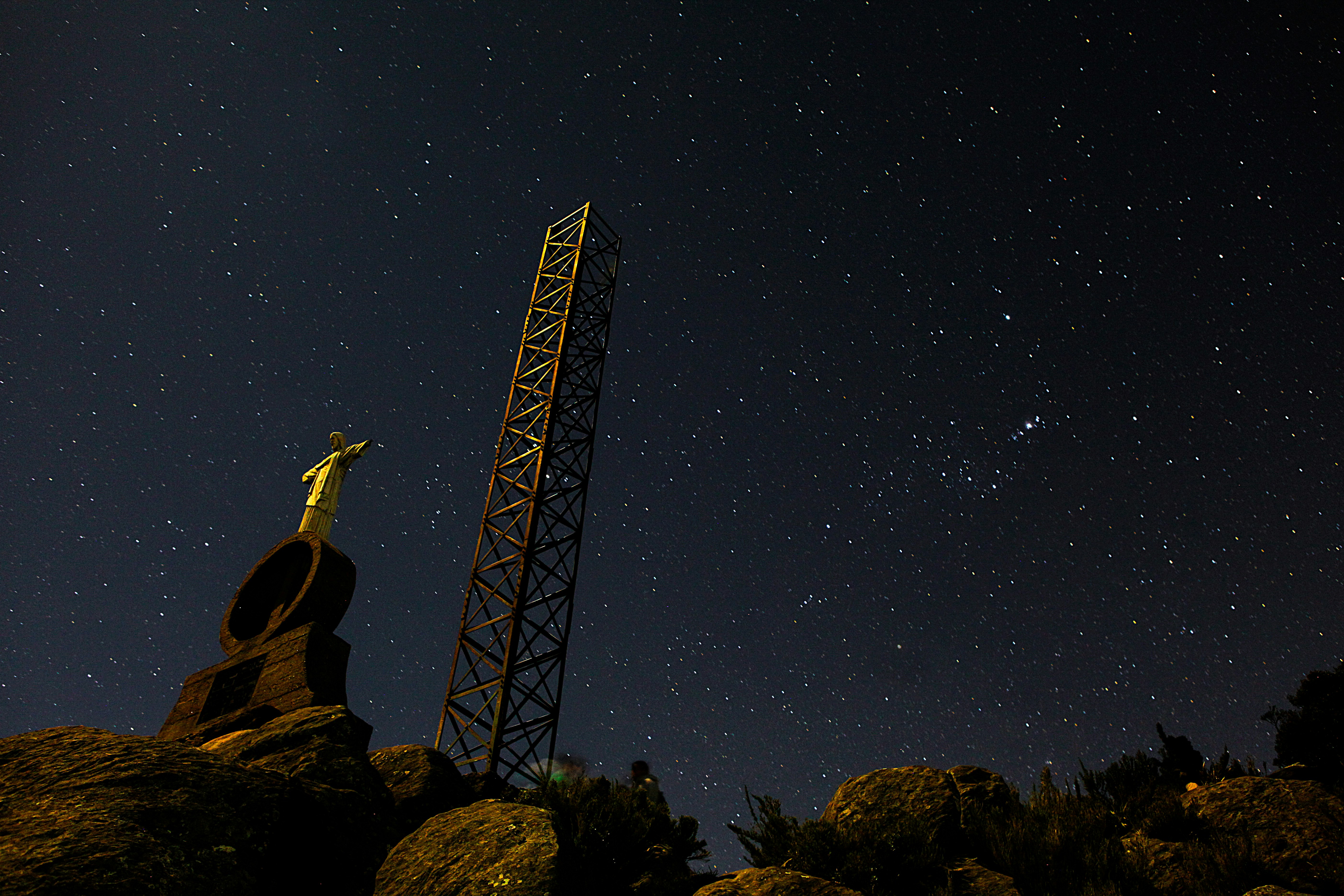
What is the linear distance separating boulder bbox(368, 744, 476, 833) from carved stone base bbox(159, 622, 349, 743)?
1.69m

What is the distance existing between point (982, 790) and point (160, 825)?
7.38 m

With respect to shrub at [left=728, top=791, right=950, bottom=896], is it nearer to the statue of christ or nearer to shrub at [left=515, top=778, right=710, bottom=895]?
shrub at [left=515, top=778, right=710, bottom=895]

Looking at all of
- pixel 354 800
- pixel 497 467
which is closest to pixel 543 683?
pixel 497 467

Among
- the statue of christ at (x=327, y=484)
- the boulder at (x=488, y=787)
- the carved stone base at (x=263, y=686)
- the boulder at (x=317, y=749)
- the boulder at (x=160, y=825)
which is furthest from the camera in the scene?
the statue of christ at (x=327, y=484)

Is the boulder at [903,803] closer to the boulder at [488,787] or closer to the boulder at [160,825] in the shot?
the boulder at [488,787]

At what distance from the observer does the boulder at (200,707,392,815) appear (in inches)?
291

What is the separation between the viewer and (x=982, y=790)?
27.5 ft

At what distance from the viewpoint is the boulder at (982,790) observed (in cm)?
810

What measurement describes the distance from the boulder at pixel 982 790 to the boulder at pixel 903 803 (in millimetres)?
106

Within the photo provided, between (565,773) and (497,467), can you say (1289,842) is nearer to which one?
(565,773)

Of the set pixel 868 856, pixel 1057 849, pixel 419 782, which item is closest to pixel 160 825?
pixel 419 782

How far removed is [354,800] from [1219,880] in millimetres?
7258

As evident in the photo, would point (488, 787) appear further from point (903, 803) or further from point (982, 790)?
point (982, 790)

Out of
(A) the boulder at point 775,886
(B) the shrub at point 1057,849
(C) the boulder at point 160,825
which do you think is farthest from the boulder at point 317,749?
(B) the shrub at point 1057,849
